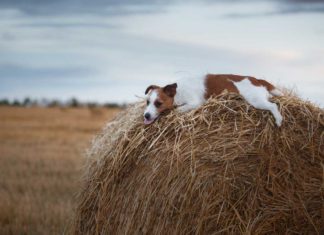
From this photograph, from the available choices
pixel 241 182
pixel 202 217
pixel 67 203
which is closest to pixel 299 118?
pixel 241 182

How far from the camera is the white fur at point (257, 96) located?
20.9 ft

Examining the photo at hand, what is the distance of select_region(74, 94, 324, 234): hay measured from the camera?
5.92m

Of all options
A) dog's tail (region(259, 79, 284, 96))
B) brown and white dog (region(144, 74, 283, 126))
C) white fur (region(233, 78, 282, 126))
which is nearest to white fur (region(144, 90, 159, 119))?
brown and white dog (region(144, 74, 283, 126))

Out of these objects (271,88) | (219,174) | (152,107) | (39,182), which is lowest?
(39,182)

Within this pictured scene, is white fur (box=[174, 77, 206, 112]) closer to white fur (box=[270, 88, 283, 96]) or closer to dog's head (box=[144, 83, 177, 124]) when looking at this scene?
dog's head (box=[144, 83, 177, 124])

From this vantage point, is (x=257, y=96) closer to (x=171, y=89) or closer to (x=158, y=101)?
(x=171, y=89)

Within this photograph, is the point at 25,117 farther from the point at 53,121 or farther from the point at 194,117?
the point at 194,117

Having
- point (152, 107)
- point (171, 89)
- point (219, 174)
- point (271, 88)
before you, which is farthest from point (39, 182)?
point (219, 174)

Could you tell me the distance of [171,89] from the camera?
6465mm

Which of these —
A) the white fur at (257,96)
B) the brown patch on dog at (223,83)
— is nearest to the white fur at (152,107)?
the brown patch on dog at (223,83)

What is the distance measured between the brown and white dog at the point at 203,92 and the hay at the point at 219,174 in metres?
0.11

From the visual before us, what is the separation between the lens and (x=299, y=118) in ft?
21.7

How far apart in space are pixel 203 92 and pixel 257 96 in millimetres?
594

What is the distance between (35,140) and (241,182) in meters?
18.9
